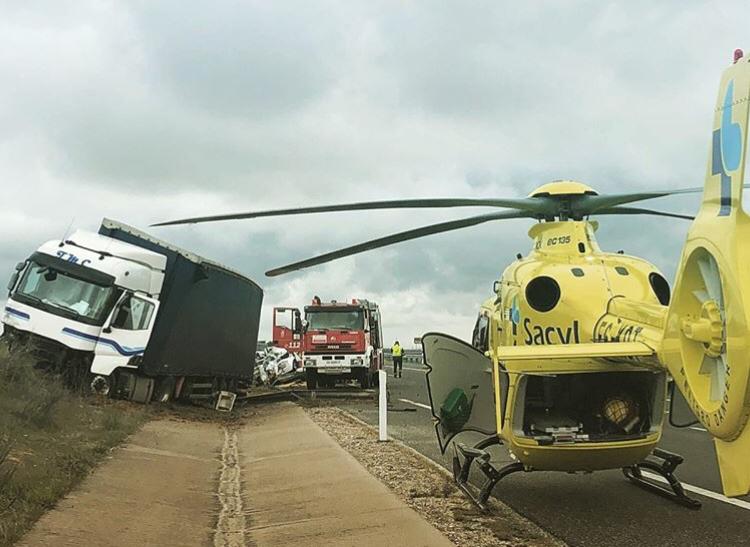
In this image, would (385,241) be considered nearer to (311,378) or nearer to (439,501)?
(439,501)

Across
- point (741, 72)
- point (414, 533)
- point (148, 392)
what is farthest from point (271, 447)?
point (741, 72)

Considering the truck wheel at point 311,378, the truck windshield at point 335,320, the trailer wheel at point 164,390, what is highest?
the truck windshield at point 335,320

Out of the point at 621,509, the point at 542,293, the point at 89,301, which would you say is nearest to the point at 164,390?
the point at 89,301

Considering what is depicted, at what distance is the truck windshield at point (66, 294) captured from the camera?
16.2 meters

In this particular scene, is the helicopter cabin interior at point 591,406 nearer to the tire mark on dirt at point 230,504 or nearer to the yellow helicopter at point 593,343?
the yellow helicopter at point 593,343

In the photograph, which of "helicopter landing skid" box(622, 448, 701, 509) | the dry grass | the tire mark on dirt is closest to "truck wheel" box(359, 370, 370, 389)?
the dry grass

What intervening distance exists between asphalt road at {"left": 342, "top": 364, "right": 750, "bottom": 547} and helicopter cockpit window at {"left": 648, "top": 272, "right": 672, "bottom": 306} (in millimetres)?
2119

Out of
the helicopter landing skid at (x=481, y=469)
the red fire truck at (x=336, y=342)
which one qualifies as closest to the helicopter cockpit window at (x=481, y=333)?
the helicopter landing skid at (x=481, y=469)

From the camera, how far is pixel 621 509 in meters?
7.97

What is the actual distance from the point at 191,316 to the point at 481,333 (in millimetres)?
9387

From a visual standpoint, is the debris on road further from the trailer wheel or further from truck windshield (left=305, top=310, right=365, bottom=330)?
truck windshield (left=305, top=310, right=365, bottom=330)

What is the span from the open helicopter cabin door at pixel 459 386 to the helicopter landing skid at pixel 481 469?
319 mm

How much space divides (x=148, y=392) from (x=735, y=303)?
48.3ft

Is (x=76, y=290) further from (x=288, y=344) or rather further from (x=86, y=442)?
(x=288, y=344)
